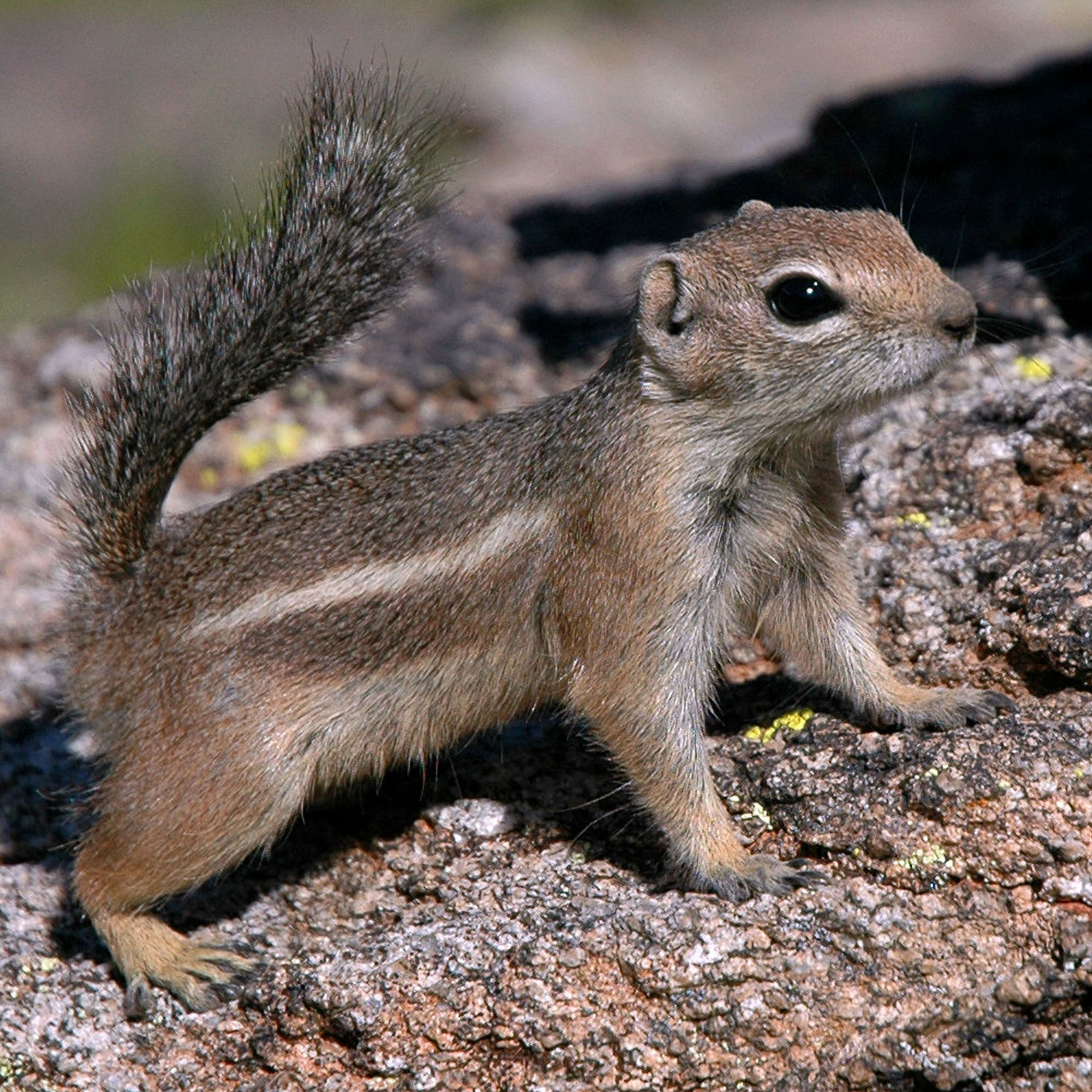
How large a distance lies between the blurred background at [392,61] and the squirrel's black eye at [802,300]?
668cm

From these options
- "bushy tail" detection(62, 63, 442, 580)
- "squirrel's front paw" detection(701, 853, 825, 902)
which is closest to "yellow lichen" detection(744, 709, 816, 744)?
"squirrel's front paw" detection(701, 853, 825, 902)

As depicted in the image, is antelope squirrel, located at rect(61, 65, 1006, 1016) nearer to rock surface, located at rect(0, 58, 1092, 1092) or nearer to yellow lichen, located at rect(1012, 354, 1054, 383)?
rock surface, located at rect(0, 58, 1092, 1092)

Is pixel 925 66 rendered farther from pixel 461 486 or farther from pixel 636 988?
pixel 636 988

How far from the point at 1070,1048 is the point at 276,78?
12.4 meters

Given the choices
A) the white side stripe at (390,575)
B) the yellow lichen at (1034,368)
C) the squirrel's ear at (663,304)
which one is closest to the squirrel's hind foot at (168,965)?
the white side stripe at (390,575)

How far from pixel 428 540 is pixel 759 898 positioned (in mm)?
1381

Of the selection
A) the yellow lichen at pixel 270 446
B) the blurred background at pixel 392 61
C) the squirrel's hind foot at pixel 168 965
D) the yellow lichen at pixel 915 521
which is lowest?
the squirrel's hind foot at pixel 168 965

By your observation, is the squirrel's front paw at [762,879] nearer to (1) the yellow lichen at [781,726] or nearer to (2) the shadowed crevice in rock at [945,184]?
(1) the yellow lichen at [781,726]

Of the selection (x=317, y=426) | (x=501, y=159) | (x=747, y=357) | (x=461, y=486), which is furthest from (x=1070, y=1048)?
(x=501, y=159)

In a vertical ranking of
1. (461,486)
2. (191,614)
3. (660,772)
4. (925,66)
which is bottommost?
(660,772)

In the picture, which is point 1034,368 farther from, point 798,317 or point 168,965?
point 168,965

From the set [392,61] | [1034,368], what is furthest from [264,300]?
[392,61]

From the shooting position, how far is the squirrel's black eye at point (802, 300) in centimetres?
373

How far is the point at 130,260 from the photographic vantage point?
39.3 ft
